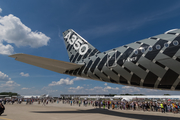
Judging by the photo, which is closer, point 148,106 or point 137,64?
point 137,64

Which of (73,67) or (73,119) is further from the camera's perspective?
(73,67)

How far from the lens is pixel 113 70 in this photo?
42.2ft

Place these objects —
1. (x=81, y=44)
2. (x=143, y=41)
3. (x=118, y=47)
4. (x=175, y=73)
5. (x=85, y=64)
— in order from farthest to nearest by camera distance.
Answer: (x=81, y=44)
(x=85, y=64)
(x=118, y=47)
(x=143, y=41)
(x=175, y=73)

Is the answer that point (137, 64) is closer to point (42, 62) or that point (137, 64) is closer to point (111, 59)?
point (111, 59)

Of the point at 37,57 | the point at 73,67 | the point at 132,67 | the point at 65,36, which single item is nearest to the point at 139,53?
the point at 132,67

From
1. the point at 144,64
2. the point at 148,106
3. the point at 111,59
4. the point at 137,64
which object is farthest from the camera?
the point at 148,106

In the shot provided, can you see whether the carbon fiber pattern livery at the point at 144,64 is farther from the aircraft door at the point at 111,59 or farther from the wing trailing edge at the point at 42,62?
the wing trailing edge at the point at 42,62

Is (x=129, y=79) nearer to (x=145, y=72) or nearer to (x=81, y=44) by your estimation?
(x=145, y=72)

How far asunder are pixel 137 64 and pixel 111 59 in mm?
2926

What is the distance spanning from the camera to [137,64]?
11.2m

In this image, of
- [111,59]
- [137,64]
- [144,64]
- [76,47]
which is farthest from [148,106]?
[76,47]

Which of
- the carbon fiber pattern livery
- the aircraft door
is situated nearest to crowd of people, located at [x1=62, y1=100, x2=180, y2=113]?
the carbon fiber pattern livery

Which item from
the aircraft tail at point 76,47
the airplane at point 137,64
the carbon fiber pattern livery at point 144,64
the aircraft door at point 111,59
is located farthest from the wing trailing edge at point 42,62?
the aircraft door at point 111,59

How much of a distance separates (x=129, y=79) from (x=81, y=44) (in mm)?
9659
